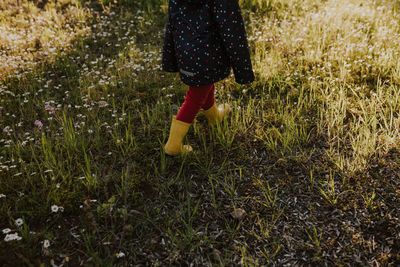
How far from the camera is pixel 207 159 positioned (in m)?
3.02

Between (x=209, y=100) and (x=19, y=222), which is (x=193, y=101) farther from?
(x=19, y=222)

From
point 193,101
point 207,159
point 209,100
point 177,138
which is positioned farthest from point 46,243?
point 209,100

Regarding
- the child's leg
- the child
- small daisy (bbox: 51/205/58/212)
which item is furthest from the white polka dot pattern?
small daisy (bbox: 51/205/58/212)

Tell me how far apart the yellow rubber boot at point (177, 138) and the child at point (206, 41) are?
25 centimetres

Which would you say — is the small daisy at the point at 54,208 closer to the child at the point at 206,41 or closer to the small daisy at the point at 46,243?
the small daisy at the point at 46,243

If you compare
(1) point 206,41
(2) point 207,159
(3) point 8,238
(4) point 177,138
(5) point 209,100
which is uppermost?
(1) point 206,41

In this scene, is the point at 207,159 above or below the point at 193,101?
below

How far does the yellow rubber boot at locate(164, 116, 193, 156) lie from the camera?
115 inches

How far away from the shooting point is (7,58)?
15.4 feet

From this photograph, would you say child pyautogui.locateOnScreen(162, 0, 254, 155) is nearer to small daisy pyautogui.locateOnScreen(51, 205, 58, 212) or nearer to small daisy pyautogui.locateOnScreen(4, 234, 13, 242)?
small daisy pyautogui.locateOnScreen(51, 205, 58, 212)

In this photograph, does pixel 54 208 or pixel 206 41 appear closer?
pixel 54 208

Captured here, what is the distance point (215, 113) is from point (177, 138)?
0.58m

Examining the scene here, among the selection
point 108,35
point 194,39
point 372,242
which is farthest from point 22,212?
point 108,35

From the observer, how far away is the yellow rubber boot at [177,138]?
292cm
